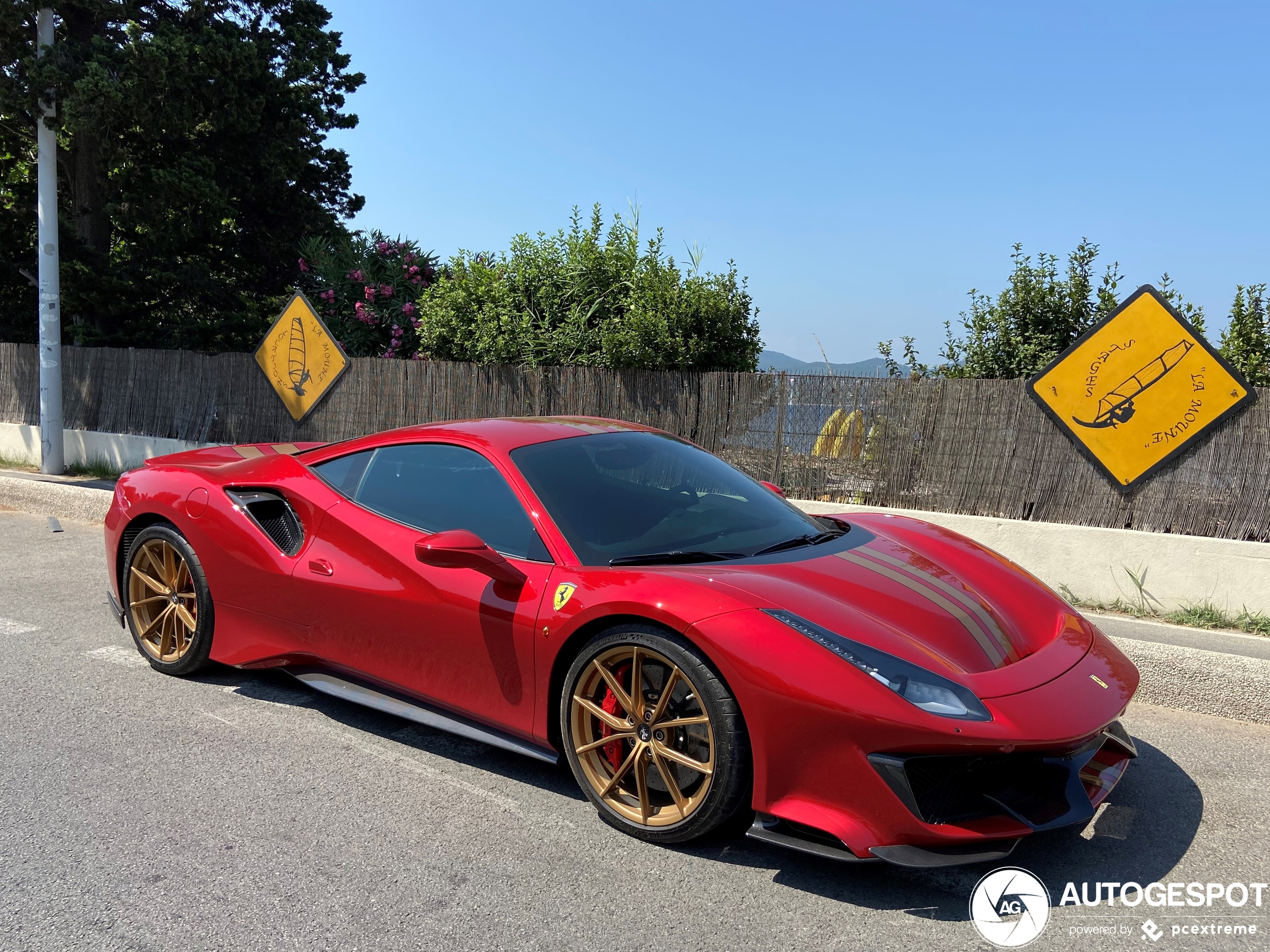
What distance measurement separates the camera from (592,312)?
1016cm

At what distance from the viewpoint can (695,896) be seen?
264 centimetres

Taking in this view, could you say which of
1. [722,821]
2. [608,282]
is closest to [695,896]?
[722,821]

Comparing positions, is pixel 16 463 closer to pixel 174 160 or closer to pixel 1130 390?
pixel 174 160

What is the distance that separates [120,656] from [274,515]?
4.86 ft

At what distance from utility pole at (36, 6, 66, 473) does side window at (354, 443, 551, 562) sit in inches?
410

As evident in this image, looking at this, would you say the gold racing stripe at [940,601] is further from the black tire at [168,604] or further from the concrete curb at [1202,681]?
the black tire at [168,604]

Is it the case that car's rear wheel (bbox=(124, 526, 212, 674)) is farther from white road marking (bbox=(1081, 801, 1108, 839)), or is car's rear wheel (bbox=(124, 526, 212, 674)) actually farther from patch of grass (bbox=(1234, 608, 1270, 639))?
patch of grass (bbox=(1234, 608, 1270, 639))

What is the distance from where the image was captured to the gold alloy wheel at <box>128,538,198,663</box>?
4441mm

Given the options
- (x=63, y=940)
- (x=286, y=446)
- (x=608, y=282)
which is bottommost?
(x=63, y=940)

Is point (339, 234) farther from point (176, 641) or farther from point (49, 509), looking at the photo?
point (176, 641)

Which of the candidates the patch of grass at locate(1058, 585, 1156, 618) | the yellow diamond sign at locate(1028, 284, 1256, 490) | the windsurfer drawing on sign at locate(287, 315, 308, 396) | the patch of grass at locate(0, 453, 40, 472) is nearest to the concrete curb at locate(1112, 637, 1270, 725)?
the patch of grass at locate(1058, 585, 1156, 618)

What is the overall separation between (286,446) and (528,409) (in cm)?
488

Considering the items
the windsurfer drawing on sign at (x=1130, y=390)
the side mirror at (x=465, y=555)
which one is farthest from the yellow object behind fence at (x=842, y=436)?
the side mirror at (x=465, y=555)

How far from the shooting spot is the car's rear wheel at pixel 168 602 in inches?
170
